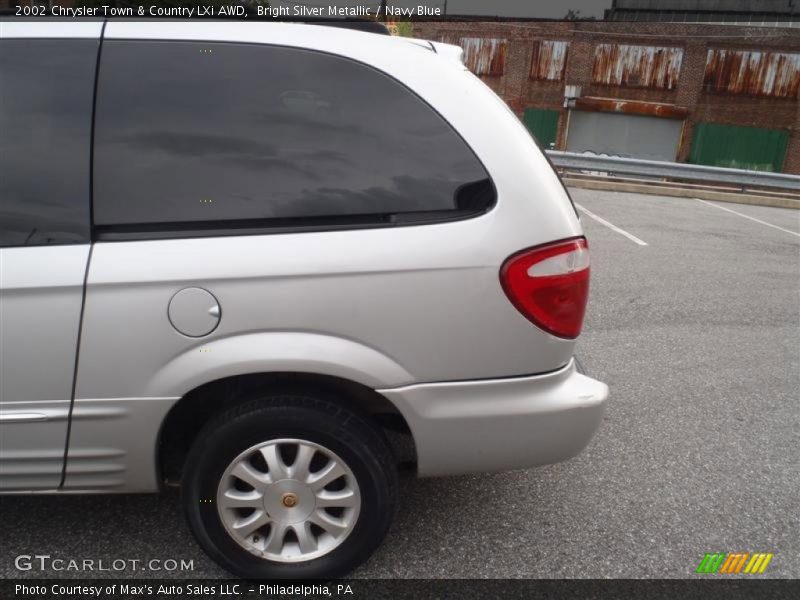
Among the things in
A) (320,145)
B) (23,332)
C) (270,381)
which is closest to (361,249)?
(320,145)

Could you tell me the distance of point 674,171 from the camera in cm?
1349

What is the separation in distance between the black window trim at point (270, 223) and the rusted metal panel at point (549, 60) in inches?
1128

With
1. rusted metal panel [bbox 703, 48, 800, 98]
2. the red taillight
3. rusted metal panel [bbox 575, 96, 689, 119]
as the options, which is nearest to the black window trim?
the red taillight

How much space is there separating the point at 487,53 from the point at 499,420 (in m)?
30.0

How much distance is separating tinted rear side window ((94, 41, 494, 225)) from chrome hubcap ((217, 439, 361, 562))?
0.78 metres

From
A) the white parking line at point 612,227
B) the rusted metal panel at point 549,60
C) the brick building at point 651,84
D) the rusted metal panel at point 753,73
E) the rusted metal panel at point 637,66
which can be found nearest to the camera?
the white parking line at point 612,227

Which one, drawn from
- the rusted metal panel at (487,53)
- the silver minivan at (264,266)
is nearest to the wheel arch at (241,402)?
the silver minivan at (264,266)

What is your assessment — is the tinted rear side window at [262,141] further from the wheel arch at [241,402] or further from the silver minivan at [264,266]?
the wheel arch at [241,402]

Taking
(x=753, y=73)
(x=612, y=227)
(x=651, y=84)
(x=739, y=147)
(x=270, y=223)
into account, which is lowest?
(x=612, y=227)

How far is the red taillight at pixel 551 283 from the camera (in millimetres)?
2025

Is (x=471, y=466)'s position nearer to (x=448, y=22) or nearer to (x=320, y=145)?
(x=320, y=145)

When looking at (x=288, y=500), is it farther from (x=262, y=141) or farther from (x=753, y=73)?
(x=753, y=73)

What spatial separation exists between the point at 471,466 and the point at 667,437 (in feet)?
5.46

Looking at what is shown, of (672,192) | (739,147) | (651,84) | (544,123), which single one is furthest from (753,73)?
(672,192)
